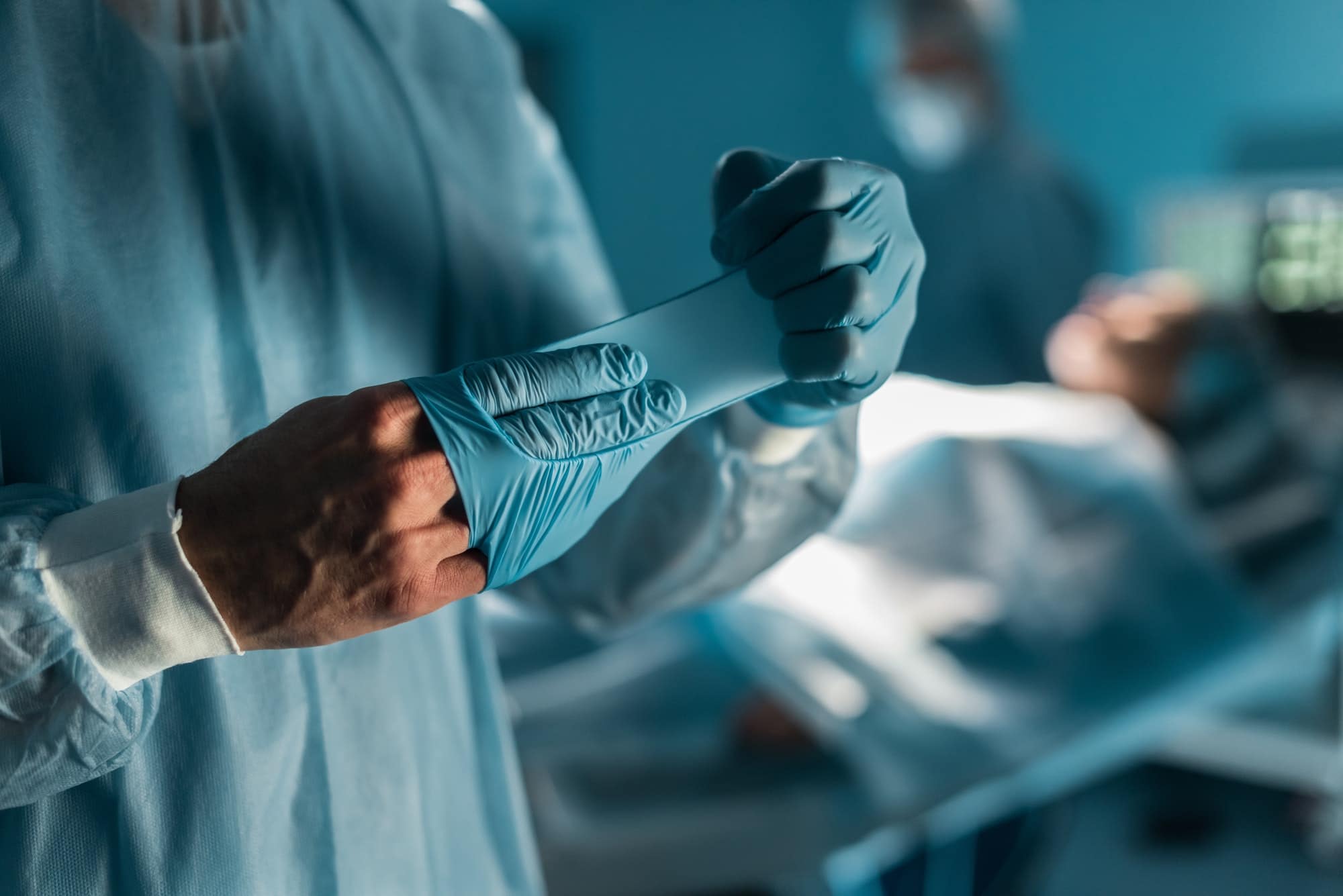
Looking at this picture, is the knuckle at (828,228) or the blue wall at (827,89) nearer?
the knuckle at (828,228)

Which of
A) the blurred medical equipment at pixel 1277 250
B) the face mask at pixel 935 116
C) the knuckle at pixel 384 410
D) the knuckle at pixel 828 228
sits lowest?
the blurred medical equipment at pixel 1277 250

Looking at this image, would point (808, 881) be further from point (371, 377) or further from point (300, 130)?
point (300, 130)

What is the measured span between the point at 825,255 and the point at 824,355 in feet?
0.17

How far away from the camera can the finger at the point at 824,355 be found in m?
0.54

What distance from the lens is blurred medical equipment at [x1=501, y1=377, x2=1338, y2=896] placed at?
143 centimetres

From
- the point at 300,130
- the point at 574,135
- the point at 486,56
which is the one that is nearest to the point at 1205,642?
the point at 486,56

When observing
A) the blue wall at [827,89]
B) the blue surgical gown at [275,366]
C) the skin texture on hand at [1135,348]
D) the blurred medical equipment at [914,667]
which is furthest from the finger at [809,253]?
the blue wall at [827,89]

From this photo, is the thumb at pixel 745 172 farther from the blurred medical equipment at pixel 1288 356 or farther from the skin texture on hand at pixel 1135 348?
the blurred medical equipment at pixel 1288 356

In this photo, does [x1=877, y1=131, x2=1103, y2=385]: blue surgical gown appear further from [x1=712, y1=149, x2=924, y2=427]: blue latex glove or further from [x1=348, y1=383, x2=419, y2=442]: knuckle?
[x1=348, y1=383, x2=419, y2=442]: knuckle

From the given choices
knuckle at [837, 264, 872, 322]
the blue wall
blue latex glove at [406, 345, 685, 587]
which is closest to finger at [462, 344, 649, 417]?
blue latex glove at [406, 345, 685, 587]

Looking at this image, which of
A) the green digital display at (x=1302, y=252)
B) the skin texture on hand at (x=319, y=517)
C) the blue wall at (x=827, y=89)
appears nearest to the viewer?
the skin texture on hand at (x=319, y=517)

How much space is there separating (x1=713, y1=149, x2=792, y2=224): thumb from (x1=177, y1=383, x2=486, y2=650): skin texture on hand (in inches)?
9.7

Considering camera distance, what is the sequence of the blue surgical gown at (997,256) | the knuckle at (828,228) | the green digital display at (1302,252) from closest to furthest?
the knuckle at (828,228) < the green digital display at (1302,252) < the blue surgical gown at (997,256)

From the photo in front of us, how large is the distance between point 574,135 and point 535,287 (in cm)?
312
